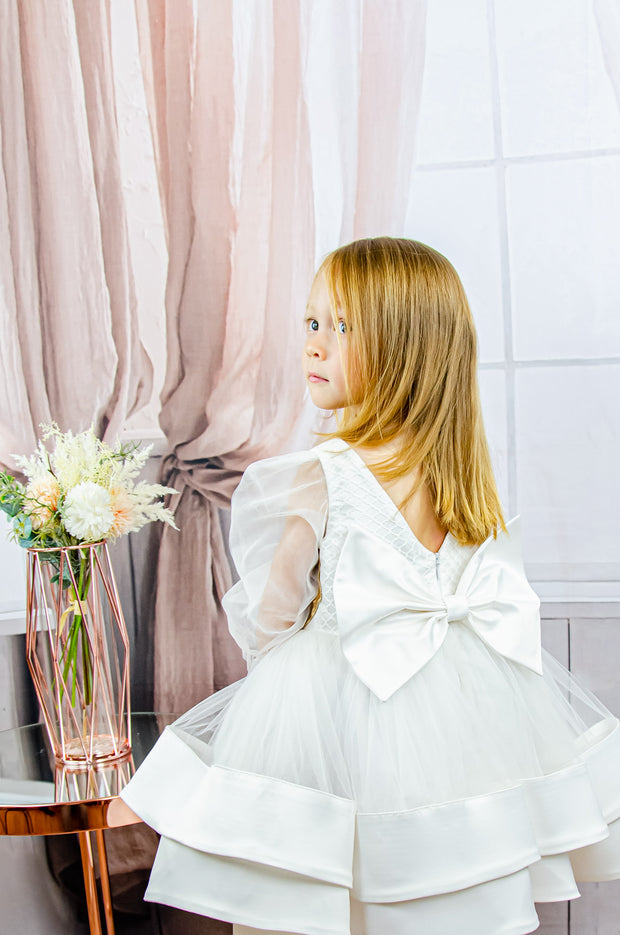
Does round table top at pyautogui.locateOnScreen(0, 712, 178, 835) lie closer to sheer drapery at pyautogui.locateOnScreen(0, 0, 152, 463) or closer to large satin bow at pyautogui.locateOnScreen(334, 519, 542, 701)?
large satin bow at pyautogui.locateOnScreen(334, 519, 542, 701)

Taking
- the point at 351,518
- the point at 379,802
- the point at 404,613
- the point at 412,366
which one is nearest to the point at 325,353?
the point at 412,366

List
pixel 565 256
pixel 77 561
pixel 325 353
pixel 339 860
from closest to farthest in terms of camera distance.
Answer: pixel 339 860, pixel 325 353, pixel 77 561, pixel 565 256

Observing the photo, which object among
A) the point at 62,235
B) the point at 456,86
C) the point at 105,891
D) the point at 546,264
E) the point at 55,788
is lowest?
the point at 105,891

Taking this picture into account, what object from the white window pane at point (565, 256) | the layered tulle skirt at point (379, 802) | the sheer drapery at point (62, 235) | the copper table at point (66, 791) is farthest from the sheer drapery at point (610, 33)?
the copper table at point (66, 791)

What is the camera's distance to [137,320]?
1762 millimetres

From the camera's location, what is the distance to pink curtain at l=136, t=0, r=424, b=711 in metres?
1.66

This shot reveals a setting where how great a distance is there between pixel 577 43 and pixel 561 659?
1220mm

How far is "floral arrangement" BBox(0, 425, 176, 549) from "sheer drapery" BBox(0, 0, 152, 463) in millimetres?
388

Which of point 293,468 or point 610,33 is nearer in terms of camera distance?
point 293,468

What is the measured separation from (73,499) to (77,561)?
0.13 meters

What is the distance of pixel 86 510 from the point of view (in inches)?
51.6

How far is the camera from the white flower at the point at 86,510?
4.30 feet

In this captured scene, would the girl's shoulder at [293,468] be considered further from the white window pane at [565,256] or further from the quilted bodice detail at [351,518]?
the white window pane at [565,256]

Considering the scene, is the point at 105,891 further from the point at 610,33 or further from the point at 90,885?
the point at 610,33
